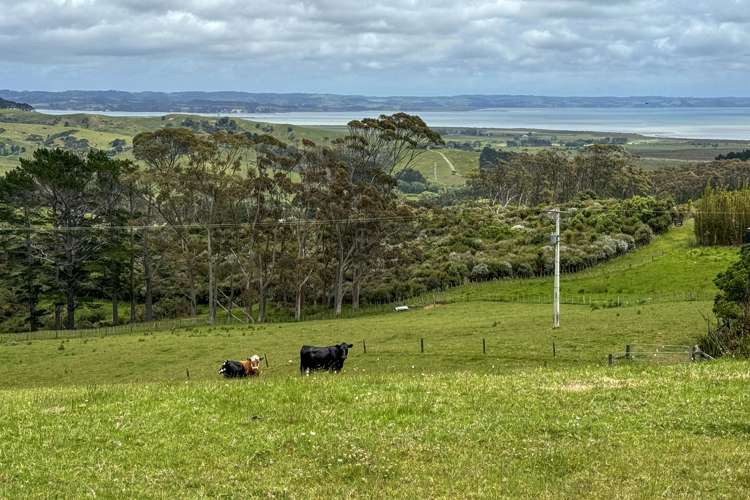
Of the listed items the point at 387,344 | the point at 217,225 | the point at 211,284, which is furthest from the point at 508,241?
the point at 387,344

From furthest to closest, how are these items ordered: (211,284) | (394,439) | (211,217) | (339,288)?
1. (339,288)
2. (211,217)
3. (211,284)
4. (394,439)

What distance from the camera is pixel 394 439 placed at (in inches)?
538

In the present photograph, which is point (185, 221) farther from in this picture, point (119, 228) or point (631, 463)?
point (631, 463)

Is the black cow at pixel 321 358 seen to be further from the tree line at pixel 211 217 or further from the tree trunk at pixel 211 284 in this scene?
the tree line at pixel 211 217

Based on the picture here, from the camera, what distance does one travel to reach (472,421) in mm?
14805

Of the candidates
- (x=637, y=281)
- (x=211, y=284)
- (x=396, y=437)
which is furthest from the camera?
(x=211, y=284)

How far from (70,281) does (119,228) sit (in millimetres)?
6291

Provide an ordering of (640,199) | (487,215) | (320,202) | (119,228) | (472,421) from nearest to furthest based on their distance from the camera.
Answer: (472,421)
(320,202)
(119,228)
(640,199)
(487,215)

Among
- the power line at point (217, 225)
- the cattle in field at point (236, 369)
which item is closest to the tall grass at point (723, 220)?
the power line at point (217, 225)

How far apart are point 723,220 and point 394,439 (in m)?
65.5

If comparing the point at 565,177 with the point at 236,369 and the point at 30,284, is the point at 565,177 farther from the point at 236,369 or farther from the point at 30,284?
the point at 236,369

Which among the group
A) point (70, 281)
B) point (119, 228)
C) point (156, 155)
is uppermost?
point (156, 155)

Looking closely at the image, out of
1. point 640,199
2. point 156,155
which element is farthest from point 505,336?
point 640,199

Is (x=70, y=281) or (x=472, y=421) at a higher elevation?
(x=472, y=421)
